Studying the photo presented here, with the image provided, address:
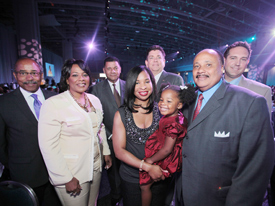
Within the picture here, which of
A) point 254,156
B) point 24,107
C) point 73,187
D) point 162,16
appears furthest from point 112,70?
point 162,16

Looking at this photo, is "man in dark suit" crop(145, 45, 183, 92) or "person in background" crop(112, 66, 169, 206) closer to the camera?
"person in background" crop(112, 66, 169, 206)

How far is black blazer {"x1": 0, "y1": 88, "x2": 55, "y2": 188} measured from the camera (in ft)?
5.14

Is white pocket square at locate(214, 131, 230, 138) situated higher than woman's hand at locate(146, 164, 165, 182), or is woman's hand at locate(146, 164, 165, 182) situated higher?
white pocket square at locate(214, 131, 230, 138)

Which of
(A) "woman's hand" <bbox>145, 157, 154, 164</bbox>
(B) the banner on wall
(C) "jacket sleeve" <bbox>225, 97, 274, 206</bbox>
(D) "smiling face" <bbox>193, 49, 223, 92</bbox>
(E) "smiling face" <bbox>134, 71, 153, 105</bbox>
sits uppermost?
(B) the banner on wall

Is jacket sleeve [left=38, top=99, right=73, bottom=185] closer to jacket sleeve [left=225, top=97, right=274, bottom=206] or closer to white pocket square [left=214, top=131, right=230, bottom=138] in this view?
white pocket square [left=214, top=131, right=230, bottom=138]

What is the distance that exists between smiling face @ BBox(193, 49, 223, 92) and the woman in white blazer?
1.30 meters

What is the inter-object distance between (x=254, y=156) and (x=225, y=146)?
8.4 inches

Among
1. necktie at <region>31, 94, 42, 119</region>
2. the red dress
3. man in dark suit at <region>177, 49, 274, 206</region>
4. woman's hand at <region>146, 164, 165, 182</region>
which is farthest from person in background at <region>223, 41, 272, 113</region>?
necktie at <region>31, 94, 42, 119</region>

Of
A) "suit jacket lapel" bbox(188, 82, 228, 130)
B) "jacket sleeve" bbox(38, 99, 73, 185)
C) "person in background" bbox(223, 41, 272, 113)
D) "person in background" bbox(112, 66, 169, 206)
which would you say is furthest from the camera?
"person in background" bbox(223, 41, 272, 113)

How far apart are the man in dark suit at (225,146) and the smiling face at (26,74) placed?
6.41ft

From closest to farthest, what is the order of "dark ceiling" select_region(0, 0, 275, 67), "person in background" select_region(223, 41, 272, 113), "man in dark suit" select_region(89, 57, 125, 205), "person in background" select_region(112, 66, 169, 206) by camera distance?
"person in background" select_region(112, 66, 169, 206), "person in background" select_region(223, 41, 272, 113), "man in dark suit" select_region(89, 57, 125, 205), "dark ceiling" select_region(0, 0, 275, 67)

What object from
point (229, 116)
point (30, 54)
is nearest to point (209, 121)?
point (229, 116)

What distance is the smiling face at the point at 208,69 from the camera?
1.31 metres

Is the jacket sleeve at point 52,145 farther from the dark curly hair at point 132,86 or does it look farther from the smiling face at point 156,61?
the smiling face at point 156,61
